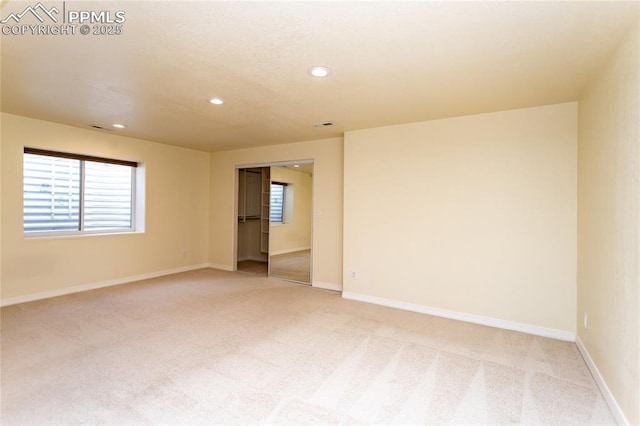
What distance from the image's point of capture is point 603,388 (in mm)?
2221

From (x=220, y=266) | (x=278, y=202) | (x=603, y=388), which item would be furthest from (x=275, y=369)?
(x=278, y=202)

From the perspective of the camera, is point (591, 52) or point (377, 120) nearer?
point (591, 52)

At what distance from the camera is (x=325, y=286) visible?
5.08 m

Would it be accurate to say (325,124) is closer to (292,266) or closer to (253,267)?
(292,266)

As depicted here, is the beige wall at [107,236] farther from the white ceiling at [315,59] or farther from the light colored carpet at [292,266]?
the light colored carpet at [292,266]

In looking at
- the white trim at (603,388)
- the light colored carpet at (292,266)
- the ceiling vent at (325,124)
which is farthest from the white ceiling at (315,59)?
the light colored carpet at (292,266)

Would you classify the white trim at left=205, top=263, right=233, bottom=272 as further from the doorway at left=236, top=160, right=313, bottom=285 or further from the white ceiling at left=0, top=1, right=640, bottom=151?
the white ceiling at left=0, top=1, right=640, bottom=151

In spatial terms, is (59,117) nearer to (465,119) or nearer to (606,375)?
(465,119)

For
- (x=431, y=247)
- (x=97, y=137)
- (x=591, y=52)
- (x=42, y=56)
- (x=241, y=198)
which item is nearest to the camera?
(x=591, y=52)

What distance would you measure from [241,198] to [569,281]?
617 centimetres

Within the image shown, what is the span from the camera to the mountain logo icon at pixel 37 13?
1828 millimetres

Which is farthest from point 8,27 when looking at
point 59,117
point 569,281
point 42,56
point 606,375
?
point 569,281

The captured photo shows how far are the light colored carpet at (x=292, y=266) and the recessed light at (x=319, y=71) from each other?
3.64 metres

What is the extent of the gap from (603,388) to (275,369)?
239 centimetres
